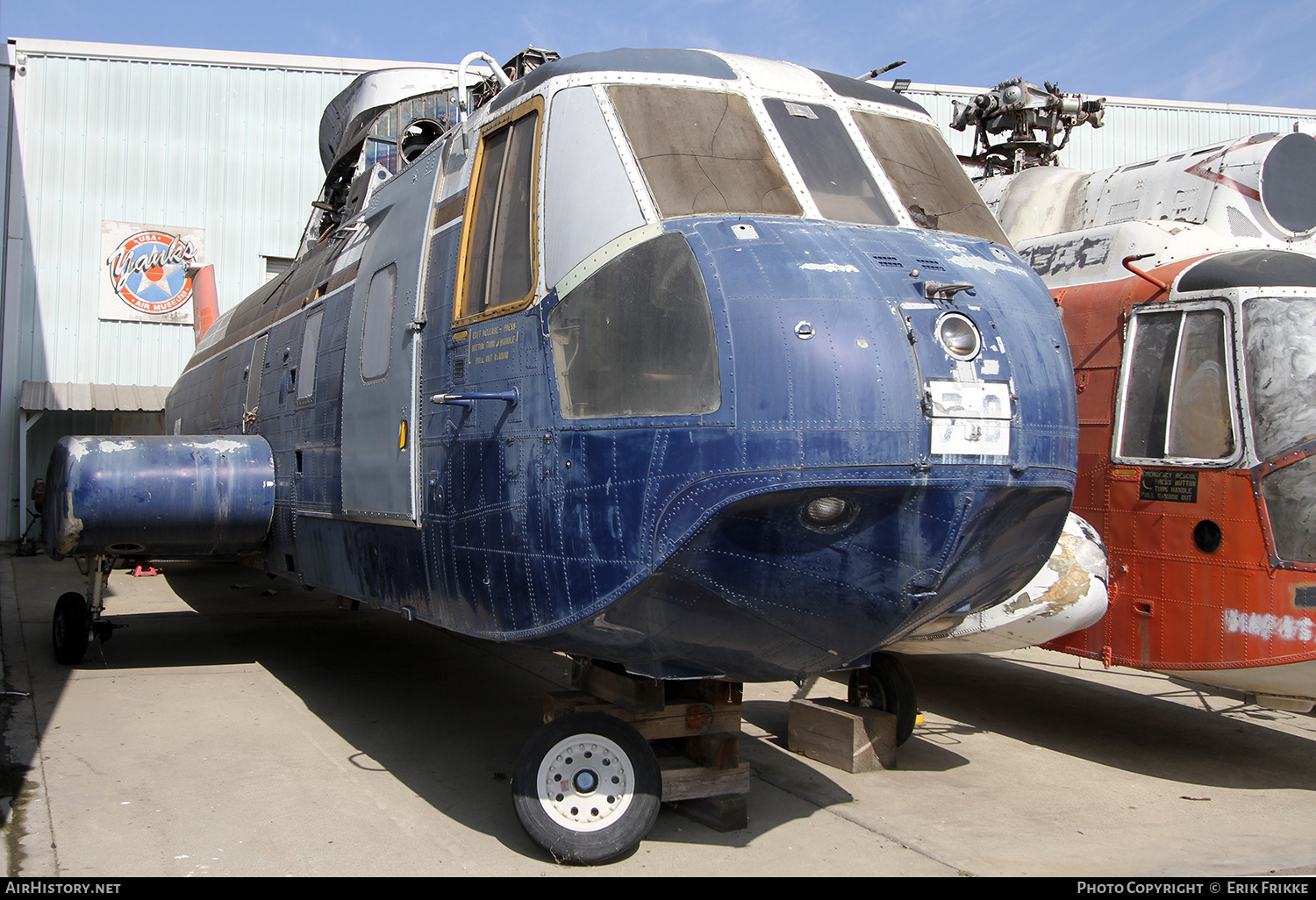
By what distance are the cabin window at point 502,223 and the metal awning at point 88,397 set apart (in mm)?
13369

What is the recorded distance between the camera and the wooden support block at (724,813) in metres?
4.72

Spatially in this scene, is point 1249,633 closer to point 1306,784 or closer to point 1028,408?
point 1306,784

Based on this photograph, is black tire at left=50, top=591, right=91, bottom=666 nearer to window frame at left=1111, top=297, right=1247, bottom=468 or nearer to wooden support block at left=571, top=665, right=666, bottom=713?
wooden support block at left=571, top=665, right=666, bottom=713

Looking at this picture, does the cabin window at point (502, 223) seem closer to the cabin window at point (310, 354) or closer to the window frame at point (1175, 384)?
the cabin window at point (310, 354)

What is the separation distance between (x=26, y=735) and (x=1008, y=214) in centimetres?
752

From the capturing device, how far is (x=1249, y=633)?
17.9 feet

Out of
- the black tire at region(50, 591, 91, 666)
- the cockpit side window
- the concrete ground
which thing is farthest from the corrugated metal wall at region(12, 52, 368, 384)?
the cockpit side window

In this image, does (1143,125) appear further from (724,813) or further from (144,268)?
(724,813)

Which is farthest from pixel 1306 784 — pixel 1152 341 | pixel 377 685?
pixel 377 685

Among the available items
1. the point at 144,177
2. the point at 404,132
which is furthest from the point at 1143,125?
the point at 144,177

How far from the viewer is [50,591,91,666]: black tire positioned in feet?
26.8

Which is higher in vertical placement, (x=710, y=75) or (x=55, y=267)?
(x=55, y=267)

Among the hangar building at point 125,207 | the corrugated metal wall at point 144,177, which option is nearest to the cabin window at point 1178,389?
the hangar building at point 125,207

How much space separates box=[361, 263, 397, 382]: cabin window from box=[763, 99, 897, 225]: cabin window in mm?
2208
